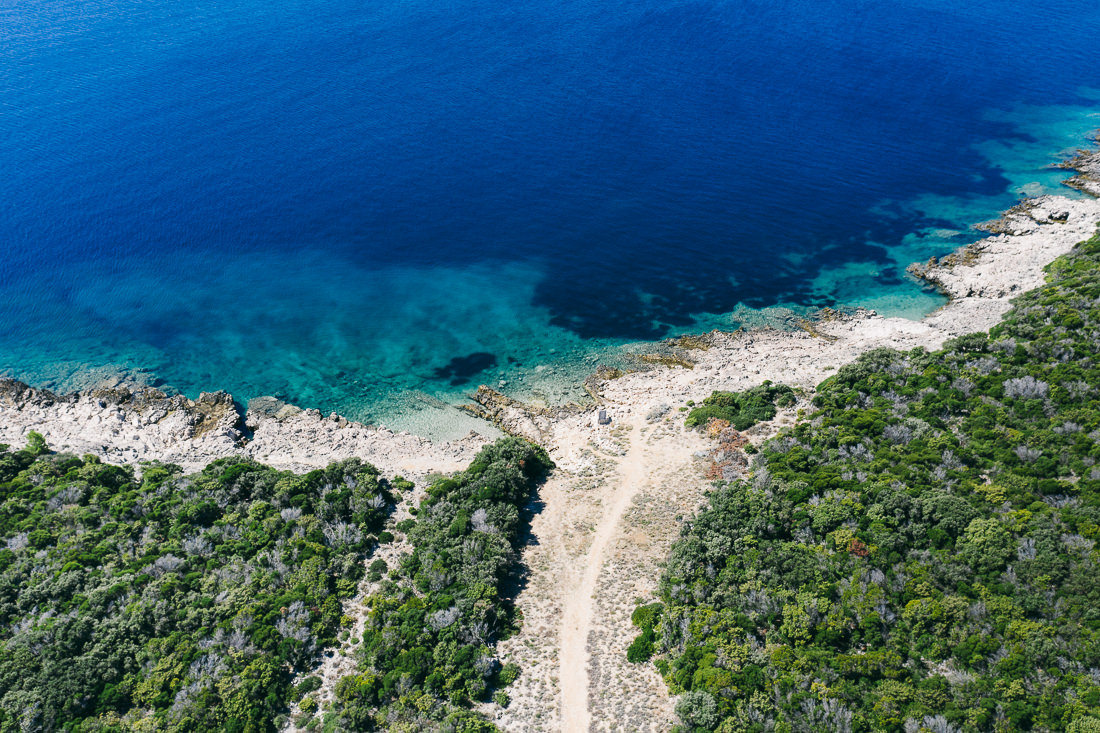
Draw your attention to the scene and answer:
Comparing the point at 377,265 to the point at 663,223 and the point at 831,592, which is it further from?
the point at 831,592

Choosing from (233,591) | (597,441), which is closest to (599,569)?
(597,441)

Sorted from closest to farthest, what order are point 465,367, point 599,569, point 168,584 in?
1. point 168,584
2. point 599,569
3. point 465,367

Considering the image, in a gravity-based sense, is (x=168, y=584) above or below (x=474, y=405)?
above

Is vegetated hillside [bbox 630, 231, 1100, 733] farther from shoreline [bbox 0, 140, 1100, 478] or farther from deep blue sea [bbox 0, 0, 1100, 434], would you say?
deep blue sea [bbox 0, 0, 1100, 434]

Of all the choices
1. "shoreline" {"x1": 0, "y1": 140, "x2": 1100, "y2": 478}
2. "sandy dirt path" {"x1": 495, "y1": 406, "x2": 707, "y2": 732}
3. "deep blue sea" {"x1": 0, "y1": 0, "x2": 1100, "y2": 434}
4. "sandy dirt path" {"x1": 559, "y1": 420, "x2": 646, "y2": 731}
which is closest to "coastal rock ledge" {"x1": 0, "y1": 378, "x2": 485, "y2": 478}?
"shoreline" {"x1": 0, "y1": 140, "x2": 1100, "y2": 478}

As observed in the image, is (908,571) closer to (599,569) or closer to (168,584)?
(599,569)

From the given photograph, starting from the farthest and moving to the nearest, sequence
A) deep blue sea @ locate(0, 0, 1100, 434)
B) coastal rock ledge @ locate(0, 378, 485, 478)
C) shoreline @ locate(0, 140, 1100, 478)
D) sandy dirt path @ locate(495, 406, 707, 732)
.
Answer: deep blue sea @ locate(0, 0, 1100, 434)
shoreline @ locate(0, 140, 1100, 478)
coastal rock ledge @ locate(0, 378, 485, 478)
sandy dirt path @ locate(495, 406, 707, 732)
